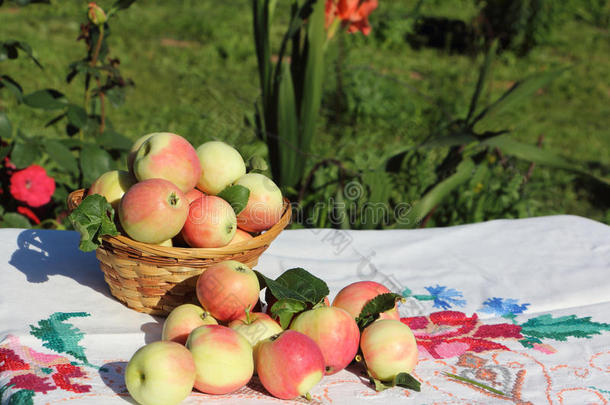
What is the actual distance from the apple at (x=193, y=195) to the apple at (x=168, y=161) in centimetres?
2

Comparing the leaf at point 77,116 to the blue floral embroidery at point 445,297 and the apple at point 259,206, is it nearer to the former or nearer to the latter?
the apple at point 259,206

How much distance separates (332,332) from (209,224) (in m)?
0.30

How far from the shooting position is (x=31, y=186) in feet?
6.90

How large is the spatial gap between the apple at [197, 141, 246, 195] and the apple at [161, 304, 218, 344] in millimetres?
307

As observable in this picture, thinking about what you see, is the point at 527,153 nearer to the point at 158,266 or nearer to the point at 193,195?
the point at 193,195

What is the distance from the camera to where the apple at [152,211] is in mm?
1142

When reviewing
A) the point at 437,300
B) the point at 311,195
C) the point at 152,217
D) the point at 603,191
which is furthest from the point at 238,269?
the point at 603,191

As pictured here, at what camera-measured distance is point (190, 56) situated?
16.0 feet

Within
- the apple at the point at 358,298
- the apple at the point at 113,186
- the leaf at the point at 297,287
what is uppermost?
the apple at the point at 113,186

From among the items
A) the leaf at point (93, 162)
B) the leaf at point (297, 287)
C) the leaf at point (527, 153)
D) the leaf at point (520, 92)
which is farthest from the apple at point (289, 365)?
the leaf at point (520, 92)

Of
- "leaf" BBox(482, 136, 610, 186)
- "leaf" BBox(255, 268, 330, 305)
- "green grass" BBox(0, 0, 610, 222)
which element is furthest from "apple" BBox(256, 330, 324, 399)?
"green grass" BBox(0, 0, 610, 222)

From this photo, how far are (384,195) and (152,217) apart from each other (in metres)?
1.32

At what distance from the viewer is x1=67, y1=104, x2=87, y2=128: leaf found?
2020 millimetres

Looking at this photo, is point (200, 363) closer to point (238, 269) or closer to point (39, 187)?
point (238, 269)
